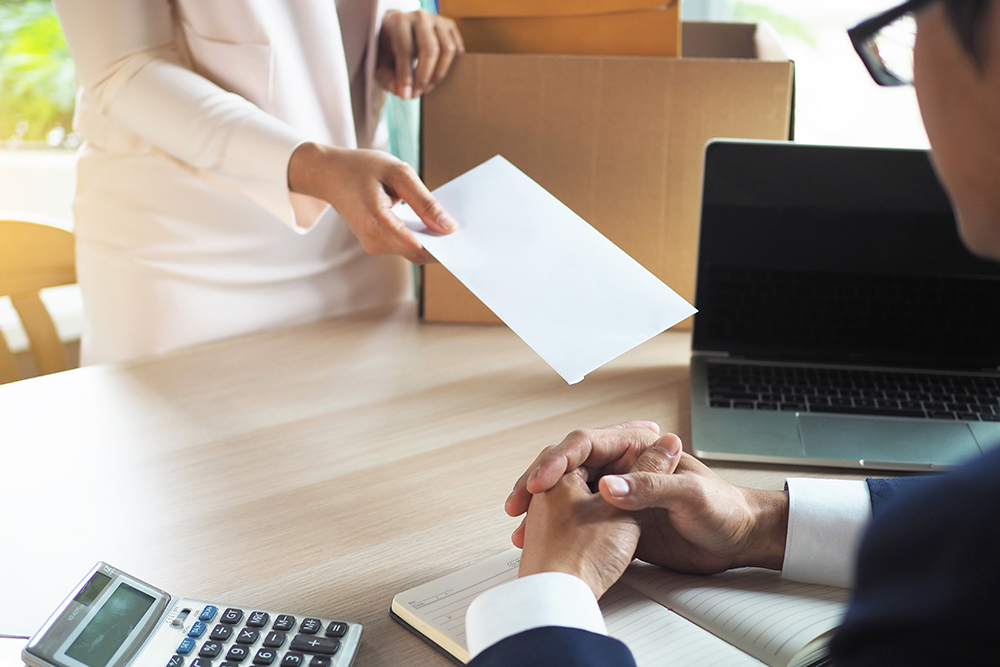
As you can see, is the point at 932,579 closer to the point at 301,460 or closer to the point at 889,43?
the point at 889,43

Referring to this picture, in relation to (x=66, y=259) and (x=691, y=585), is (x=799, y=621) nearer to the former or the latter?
(x=691, y=585)

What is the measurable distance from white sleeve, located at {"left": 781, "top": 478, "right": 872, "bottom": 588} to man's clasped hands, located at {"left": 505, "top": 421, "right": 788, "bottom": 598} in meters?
0.01

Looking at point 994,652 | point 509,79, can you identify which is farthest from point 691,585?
point 509,79

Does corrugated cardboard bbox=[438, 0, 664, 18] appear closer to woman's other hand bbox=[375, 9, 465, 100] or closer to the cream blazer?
woman's other hand bbox=[375, 9, 465, 100]

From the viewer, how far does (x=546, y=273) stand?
2.89ft

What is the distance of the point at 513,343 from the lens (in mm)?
1228

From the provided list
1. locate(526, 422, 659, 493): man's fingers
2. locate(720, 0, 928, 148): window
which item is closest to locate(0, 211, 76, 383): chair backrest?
locate(526, 422, 659, 493): man's fingers

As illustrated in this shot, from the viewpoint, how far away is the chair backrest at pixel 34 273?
1470mm

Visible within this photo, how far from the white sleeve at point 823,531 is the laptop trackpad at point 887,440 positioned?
6.4 inches

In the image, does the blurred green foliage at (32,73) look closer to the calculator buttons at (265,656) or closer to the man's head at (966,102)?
the calculator buttons at (265,656)

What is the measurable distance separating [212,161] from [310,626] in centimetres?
75

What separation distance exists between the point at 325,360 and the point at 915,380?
756 mm

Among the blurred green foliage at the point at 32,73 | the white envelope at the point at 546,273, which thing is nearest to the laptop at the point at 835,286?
the white envelope at the point at 546,273

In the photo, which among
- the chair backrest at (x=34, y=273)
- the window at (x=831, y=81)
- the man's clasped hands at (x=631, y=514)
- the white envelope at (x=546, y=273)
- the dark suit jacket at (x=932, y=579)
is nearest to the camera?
A: the dark suit jacket at (x=932, y=579)
